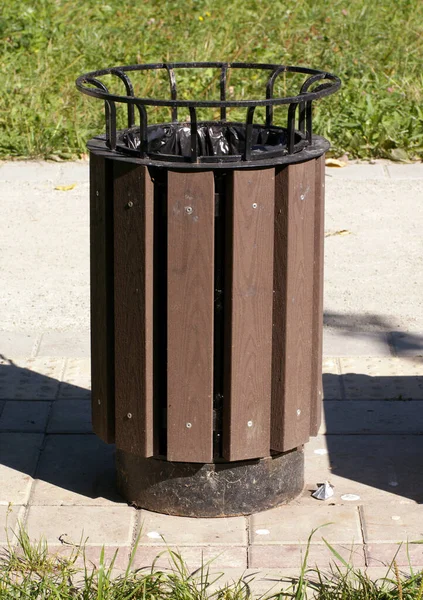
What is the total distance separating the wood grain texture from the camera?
3330 millimetres

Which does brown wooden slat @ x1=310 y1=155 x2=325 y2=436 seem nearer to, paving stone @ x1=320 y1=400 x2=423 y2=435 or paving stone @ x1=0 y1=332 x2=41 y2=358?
paving stone @ x1=320 y1=400 x2=423 y2=435

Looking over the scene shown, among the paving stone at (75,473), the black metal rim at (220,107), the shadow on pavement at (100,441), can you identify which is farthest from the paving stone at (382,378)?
the black metal rim at (220,107)

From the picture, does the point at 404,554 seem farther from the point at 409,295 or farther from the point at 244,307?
the point at 409,295

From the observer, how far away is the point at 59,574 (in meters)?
3.18

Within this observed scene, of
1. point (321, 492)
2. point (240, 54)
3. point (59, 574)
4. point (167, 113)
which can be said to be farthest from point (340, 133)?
point (59, 574)

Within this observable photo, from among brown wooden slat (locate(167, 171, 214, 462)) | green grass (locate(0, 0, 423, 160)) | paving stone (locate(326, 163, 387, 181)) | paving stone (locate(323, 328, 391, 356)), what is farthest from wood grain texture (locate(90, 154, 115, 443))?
green grass (locate(0, 0, 423, 160))

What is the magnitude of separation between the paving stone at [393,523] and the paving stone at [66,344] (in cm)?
177

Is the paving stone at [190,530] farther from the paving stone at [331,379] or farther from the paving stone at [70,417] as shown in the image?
the paving stone at [331,379]

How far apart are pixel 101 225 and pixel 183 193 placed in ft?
1.13

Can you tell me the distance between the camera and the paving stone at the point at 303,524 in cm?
348

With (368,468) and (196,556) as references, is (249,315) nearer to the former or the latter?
(196,556)

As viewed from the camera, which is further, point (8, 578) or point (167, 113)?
point (167, 113)

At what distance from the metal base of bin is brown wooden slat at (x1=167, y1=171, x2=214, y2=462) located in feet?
0.49

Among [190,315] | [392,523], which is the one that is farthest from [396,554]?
[190,315]
